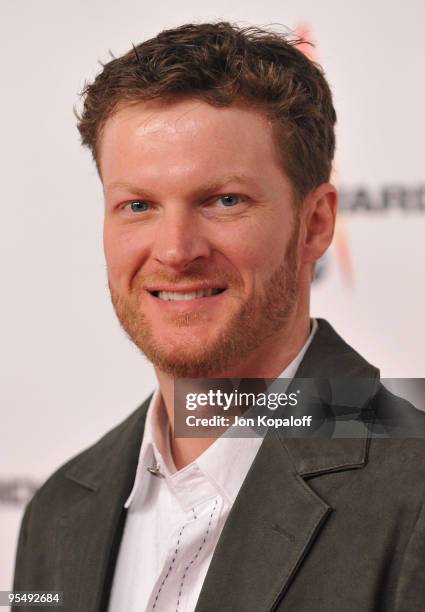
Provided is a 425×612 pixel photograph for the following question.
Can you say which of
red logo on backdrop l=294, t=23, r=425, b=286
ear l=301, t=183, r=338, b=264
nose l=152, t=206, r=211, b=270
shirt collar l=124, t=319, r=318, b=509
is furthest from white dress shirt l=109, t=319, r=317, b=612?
red logo on backdrop l=294, t=23, r=425, b=286

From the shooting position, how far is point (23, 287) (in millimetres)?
2311

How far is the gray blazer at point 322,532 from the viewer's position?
3.55ft

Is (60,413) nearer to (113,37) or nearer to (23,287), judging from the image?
(23,287)

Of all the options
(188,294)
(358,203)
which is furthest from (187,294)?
(358,203)

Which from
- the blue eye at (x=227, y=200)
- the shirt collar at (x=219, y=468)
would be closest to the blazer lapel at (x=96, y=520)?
the shirt collar at (x=219, y=468)

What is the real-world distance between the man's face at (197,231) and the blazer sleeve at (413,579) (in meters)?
0.35

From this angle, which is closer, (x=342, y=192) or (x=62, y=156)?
(x=342, y=192)

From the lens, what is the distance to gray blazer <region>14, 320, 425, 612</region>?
1.08 m

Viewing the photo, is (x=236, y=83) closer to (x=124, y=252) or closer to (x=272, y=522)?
(x=124, y=252)

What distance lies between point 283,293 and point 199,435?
0.25m

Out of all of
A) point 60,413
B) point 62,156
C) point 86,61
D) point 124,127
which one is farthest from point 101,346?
point 124,127

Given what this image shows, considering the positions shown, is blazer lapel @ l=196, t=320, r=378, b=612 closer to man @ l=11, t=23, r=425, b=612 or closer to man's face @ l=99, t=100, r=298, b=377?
man @ l=11, t=23, r=425, b=612

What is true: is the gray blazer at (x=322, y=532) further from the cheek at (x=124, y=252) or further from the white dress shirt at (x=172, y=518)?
the cheek at (x=124, y=252)

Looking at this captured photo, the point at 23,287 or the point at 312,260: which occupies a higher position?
the point at 23,287
